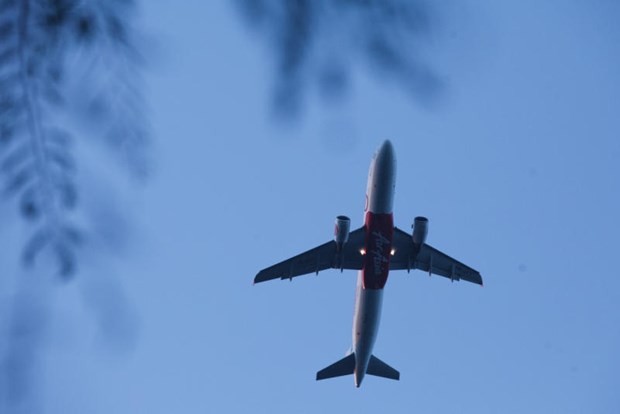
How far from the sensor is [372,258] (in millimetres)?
36812

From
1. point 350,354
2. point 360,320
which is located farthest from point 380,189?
point 350,354

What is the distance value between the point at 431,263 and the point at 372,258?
6.29m

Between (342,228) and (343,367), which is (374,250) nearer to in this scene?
(342,228)

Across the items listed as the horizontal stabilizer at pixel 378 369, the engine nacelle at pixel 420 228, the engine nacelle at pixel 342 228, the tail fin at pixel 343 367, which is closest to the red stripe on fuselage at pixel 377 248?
the engine nacelle at pixel 342 228

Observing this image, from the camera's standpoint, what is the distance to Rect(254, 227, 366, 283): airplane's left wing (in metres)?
39.5

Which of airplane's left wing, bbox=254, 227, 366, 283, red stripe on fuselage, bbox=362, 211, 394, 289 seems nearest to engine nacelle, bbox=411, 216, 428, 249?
red stripe on fuselage, bbox=362, 211, 394, 289

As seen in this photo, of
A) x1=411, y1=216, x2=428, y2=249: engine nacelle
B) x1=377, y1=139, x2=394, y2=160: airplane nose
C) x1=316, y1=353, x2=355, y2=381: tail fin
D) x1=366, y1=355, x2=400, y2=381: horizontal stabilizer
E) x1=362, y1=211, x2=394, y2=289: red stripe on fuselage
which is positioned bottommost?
x1=316, y1=353, x2=355, y2=381: tail fin

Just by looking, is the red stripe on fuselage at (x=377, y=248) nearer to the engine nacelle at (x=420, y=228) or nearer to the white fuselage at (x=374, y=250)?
the white fuselage at (x=374, y=250)

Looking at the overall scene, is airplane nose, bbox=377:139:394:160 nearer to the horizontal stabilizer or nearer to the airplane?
the airplane

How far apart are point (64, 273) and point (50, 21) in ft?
4.01

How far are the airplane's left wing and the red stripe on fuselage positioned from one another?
8.24ft

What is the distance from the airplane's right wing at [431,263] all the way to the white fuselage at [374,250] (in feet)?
13.1

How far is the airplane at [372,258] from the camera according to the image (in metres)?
34.9


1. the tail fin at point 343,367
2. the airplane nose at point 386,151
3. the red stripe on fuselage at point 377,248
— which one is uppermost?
the airplane nose at point 386,151
